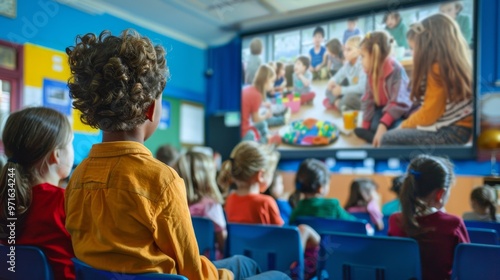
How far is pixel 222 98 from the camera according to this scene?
18.2 ft

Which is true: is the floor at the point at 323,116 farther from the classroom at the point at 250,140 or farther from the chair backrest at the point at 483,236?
the chair backrest at the point at 483,236

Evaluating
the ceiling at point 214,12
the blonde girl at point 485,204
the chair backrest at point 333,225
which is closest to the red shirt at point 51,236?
the chair backrest at point 333,225

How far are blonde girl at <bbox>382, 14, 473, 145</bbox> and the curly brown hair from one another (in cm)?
360

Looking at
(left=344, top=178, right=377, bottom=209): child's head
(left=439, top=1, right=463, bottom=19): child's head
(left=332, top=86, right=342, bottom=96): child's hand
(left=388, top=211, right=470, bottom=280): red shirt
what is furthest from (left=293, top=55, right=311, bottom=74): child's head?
(left=388, top=211, right=470, bottom=280): red shirt

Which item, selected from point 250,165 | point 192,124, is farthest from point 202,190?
point 192,124

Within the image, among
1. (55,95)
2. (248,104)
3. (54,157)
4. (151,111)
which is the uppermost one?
(248,104)

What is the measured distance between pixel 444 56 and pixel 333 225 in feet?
9.17

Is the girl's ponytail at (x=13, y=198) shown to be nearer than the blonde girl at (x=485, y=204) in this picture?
Yes

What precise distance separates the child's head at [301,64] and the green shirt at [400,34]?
101 centimetres

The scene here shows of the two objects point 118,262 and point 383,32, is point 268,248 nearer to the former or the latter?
point 118,262

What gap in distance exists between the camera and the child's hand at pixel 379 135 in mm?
4082

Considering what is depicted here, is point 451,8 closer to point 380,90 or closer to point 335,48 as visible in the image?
point 380,90

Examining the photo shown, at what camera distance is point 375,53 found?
13.5ft

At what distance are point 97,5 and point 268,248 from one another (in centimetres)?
320
